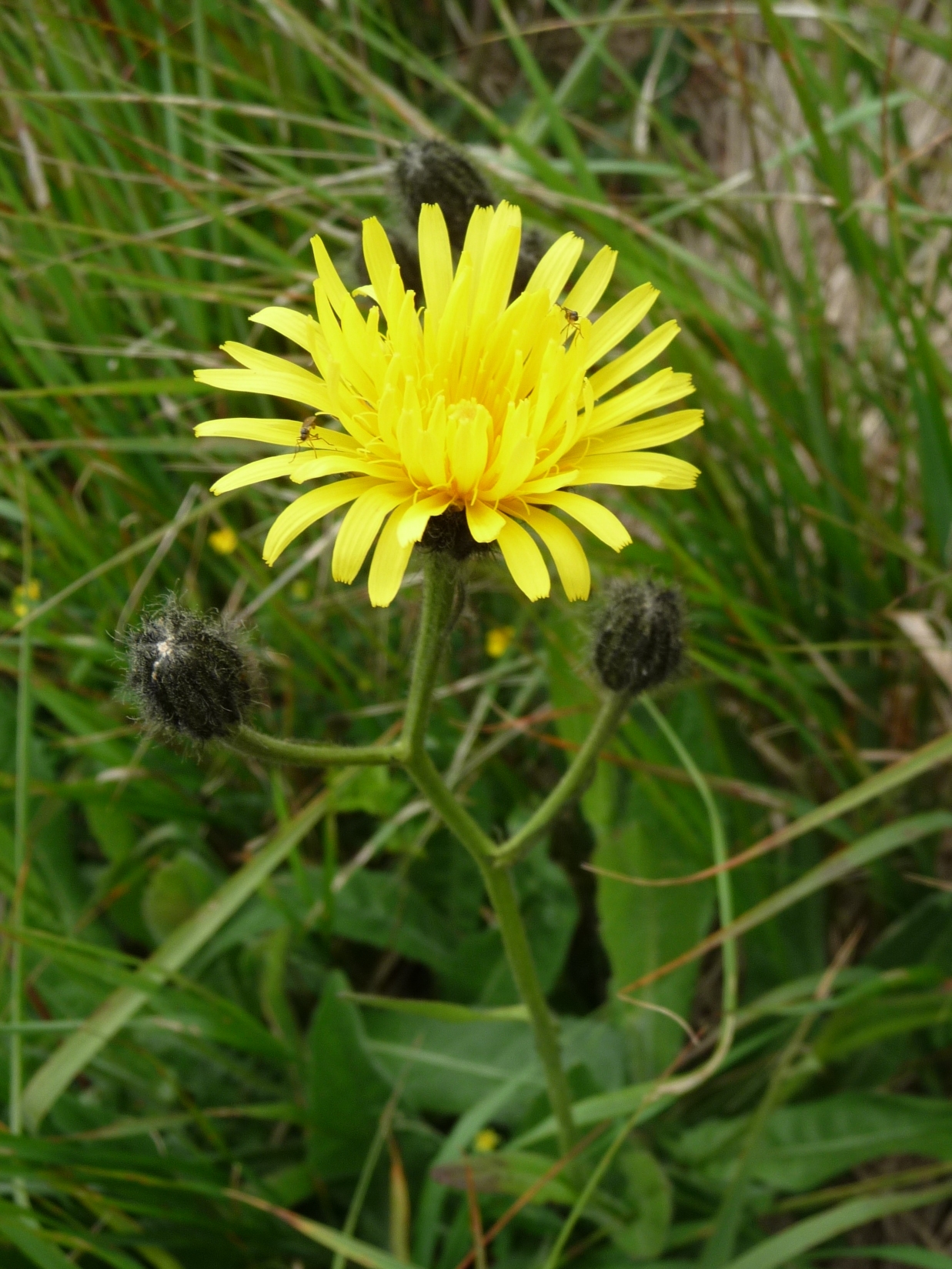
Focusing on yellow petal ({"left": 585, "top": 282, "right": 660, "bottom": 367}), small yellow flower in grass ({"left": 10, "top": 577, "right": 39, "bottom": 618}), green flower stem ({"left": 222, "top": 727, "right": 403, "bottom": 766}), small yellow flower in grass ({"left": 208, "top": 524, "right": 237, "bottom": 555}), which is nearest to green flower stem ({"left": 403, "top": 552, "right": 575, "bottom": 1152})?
green flower stem ({"left": 222, "top": 727, "right": 403, "bottom": 766})

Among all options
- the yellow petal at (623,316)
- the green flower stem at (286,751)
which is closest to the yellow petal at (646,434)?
the yellow petal at (623,316)

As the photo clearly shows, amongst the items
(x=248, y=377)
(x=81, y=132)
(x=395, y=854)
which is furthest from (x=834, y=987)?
(x=81, y=132)

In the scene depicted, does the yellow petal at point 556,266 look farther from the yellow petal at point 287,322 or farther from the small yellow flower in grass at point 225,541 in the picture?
the small yellow flower in grass at point 225,541

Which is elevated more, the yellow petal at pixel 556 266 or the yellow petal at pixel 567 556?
the yellow petal at pixel 556 266

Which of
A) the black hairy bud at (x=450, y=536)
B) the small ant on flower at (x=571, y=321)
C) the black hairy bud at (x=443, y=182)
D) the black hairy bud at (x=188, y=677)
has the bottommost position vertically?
the black hairy bud at (x=188, y=677)

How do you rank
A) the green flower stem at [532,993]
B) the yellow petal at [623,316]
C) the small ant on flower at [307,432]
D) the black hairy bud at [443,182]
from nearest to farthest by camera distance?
1. the small ant on flower at [307,432]
2. the yellow petal at [623,316]
3. the green flower stem at [532,993]
4. the black hairy bud at [443,182]

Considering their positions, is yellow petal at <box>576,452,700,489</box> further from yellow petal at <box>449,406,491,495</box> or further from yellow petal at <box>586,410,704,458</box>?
yellow petal at <box>449,406,491,495</box>

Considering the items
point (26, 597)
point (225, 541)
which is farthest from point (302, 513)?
point (26, 597)

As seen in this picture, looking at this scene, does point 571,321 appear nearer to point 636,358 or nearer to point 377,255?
point 636,358
